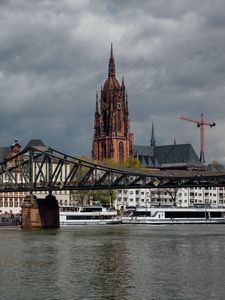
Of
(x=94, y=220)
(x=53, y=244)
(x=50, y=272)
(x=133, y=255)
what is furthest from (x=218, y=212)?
(x=50, y=272)

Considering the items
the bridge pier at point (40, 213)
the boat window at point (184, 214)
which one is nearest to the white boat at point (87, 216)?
the bridge pier at point (40, 213)

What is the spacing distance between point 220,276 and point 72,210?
322 ft

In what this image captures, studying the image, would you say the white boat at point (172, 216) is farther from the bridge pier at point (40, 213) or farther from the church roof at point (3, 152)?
the church roof at point (3, 152)

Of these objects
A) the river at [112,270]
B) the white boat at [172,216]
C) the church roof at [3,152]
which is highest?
the church roof at [3,152]

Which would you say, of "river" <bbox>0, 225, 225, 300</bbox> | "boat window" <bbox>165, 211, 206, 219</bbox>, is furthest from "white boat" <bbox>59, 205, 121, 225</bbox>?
"river" <bbox>0, 225, 225, 300</bbox>

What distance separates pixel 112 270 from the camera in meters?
58.4

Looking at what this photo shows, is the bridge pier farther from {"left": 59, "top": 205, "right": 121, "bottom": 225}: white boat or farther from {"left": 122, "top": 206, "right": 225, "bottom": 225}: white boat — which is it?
{"left": 122, "top": 206, "right": 225, "bottom": 225}: white boat

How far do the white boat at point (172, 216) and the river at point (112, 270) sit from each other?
2537 inches

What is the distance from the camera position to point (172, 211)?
15275 centimetres

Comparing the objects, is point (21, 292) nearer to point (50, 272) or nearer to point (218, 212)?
point (50, 272)

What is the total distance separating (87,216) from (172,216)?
16.6m

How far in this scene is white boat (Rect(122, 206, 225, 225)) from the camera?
151375 mm

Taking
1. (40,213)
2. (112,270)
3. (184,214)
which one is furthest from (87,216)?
(112,270)

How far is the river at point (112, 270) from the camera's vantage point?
157 ft
